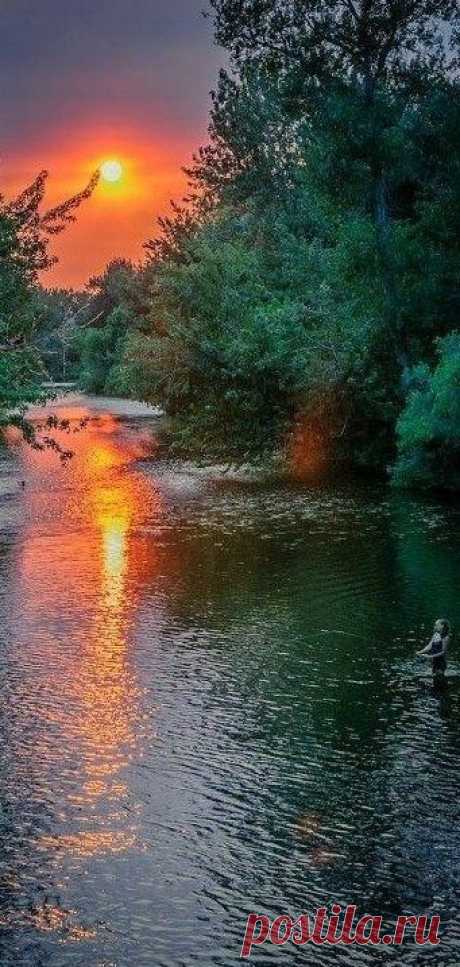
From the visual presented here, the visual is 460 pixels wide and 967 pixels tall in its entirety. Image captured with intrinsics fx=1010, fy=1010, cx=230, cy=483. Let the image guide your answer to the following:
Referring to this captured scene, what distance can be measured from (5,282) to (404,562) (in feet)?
49.5

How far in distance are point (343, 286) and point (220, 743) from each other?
3500 cm

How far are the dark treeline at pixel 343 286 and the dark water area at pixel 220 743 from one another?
417 inches

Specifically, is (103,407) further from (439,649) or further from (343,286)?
(439,649)

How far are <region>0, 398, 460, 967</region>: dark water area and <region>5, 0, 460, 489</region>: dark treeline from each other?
1058cm

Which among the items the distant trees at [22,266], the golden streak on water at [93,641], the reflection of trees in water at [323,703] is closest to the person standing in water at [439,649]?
the reflection of trees in water at [323,703]

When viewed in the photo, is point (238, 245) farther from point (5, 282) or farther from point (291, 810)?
point (291, 810)

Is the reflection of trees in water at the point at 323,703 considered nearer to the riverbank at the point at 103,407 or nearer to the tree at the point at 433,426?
the tree at the point at 433,426

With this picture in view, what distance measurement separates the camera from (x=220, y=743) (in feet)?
60.0

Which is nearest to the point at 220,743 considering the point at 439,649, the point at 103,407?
the point at 439,649

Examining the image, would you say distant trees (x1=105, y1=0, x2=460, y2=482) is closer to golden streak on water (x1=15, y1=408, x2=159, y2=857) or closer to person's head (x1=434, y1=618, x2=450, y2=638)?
golden streak on water (x1=15, y1=408, x2=159, y2=857)

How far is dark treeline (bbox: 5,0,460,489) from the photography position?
43594mm

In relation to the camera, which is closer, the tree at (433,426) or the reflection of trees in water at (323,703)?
the reflection of trees in water at (323,703)

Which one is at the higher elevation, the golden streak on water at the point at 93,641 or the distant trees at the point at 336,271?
the distant trees at the point at 336,271

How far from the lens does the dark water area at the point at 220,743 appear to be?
42.4ft
